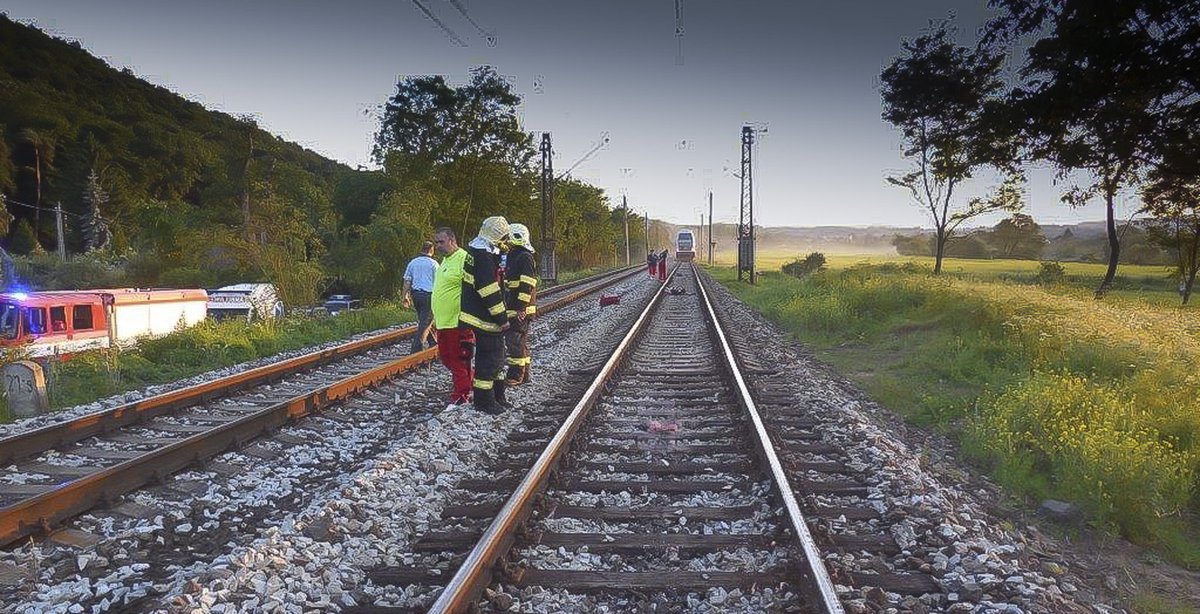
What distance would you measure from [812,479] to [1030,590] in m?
1.93

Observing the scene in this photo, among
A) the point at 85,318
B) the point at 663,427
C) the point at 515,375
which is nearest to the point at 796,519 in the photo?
the point at 663,427

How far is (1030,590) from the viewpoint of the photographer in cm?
370

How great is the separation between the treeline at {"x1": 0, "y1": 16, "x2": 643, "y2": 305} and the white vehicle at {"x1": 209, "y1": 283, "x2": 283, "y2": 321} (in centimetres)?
441

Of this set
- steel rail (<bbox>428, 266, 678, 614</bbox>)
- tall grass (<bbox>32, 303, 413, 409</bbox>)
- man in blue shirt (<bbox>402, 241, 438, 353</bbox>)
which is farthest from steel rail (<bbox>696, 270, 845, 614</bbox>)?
tall grass (<bbox>32, 303, 413, 409</bbox>)

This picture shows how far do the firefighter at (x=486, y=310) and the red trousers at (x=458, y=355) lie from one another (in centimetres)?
25

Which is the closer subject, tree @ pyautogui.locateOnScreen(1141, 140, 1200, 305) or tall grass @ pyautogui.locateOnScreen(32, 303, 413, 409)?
tall grass @ pyautogui.locateOnScreen(32, 303, 413, 409)

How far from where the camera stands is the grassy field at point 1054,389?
5355 mm

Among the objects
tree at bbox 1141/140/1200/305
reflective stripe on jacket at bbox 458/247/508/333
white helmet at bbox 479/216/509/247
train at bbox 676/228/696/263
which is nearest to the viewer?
reflective stripe on jacket at bbox 458/247/508/333

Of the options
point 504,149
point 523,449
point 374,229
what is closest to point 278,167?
point 374,229

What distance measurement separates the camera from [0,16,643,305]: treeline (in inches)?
1062

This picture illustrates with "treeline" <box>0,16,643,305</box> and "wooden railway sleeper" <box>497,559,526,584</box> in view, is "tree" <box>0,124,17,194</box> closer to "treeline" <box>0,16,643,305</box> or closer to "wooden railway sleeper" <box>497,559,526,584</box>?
"treeline" <box>0,16,643,305</box>

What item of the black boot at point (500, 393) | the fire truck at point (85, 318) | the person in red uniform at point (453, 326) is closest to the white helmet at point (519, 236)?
the person in red uniform at point (453, 326)

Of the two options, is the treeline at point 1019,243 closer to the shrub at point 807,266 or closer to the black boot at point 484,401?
the shrub at point 807,266

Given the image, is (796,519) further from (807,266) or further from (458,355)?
(807,266)
